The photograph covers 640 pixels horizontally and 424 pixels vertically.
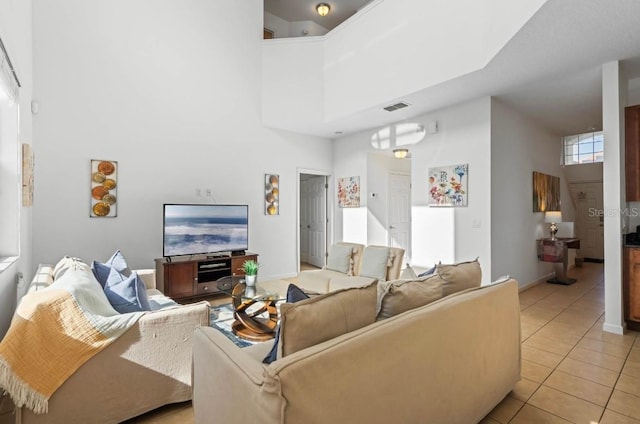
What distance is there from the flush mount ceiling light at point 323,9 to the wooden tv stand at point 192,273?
5292 mm

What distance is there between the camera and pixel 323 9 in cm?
657

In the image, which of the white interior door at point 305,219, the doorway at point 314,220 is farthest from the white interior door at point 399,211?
the white interior door at point 305,219

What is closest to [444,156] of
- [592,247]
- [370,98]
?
[370,98]

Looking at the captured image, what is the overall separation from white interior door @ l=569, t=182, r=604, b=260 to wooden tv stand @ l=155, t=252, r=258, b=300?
25.6ft

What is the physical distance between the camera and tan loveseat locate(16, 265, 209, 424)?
1715 mm

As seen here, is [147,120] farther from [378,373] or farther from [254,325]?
[378,373]

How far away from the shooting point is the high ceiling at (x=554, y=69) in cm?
253

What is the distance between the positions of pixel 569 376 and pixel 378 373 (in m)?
2.14

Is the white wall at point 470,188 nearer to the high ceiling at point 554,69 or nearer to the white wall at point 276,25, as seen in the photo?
the high ceiling at point 554,69

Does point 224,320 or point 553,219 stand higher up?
point 553,219

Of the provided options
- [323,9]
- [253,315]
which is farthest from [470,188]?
[323,9]

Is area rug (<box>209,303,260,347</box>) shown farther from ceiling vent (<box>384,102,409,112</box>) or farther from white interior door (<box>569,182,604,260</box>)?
white interior door (<box>569,182,604,260</box>)

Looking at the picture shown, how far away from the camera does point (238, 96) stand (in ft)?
17.5

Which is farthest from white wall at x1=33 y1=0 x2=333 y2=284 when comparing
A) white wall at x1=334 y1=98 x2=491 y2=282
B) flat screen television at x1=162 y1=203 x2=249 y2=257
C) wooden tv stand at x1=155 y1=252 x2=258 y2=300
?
white wall at x1=334 y1=98 x2=491 y2=282
